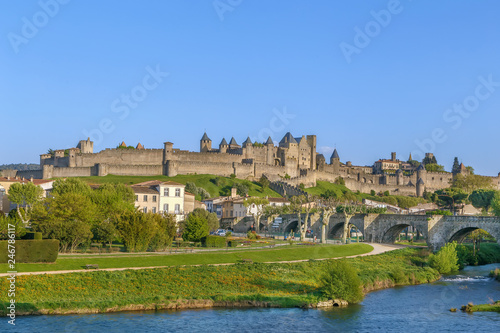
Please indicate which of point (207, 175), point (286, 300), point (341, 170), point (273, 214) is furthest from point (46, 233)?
point (341, 170)

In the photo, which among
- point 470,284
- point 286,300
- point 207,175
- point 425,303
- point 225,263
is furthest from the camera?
point 207,175

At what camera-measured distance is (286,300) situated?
31953 mm

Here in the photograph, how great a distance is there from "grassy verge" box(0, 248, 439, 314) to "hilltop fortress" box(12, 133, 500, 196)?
76.3 meters

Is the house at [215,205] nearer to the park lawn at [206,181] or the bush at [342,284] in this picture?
the park lawn at [206,181]

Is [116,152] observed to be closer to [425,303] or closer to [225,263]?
[225,263]

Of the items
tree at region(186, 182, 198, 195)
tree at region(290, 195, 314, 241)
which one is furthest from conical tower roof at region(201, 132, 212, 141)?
tree at region(290, 195, 314, 241)

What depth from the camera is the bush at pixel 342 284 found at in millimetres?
32750

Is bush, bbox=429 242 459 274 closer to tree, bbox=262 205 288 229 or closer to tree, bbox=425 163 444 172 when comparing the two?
tree, bbox=262 205 288 229

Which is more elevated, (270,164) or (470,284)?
(270,164)

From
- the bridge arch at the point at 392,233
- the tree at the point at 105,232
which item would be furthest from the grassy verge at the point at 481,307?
the bridge arch at the point at 392,233

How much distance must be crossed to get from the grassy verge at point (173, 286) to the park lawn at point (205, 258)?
1.67 metres

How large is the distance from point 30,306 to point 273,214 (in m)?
55.2

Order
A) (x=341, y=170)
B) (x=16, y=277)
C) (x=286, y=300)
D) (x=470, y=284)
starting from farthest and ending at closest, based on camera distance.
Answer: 1. (x=341, y=170)
2. (x=470, y=284)
3. (x=286, y=300)
4. (x=16, y=277)

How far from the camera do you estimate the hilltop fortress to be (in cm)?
12225
